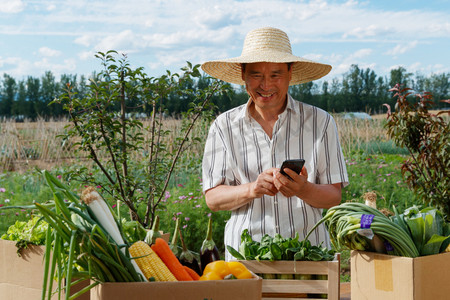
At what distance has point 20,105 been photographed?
25844 mm

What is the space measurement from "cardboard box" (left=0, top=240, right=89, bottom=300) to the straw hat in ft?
3.84

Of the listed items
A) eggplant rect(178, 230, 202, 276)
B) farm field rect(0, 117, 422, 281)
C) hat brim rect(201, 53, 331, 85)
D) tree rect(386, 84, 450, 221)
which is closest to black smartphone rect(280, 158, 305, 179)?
eggplant rect(178, 230, 202, 276)

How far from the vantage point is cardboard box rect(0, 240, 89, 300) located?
1.57 meters

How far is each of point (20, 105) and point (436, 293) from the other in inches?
1074

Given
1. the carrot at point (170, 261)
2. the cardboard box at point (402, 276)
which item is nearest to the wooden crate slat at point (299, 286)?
the cardboard box at point (402, 276)

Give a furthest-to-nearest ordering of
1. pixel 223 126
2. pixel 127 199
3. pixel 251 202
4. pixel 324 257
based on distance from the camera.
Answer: pixel 127 199
pixel 223 126
pixel 251 202
pixel 324 257

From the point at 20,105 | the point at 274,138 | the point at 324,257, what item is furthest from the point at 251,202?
the point at 20,105

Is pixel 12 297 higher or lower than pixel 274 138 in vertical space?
lower

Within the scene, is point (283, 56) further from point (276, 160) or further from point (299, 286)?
point (299, 286)

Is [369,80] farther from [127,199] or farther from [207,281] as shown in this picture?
[207,281]

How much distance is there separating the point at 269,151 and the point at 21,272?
119cm

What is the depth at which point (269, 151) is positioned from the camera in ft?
7.47

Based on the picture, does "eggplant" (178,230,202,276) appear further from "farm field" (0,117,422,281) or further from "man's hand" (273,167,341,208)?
"farm field" (0,117,422,281)

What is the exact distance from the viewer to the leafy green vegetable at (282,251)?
4.84 feet
